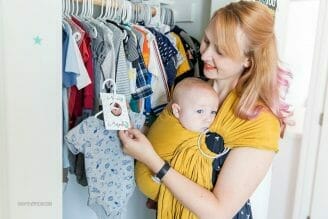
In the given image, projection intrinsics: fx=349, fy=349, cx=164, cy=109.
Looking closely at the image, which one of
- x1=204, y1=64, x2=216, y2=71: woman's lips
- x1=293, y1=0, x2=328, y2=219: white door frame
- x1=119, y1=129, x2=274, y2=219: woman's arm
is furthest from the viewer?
x1=293, y1=0, x2=328, y2=219: white door frame

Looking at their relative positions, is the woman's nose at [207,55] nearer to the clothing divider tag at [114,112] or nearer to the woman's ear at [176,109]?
the woman's ear at [176,109]

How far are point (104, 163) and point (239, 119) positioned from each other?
391mm

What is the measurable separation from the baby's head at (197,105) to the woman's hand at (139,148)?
5.2 inches

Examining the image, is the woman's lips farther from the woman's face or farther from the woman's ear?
the woman's ear

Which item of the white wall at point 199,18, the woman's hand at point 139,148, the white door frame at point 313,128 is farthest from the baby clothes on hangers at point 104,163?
the white door frame at point 313,128

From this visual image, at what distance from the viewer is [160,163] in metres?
0.91

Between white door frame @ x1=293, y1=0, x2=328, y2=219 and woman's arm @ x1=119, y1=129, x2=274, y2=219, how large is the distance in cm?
154

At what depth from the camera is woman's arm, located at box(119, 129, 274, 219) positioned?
0.88 metres

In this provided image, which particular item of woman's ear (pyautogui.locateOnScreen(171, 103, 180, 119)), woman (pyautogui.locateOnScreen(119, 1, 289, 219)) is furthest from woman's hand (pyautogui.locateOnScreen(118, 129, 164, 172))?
woman's ear (pyautogui.locateOnScreen(171, 103, 180, 119))
